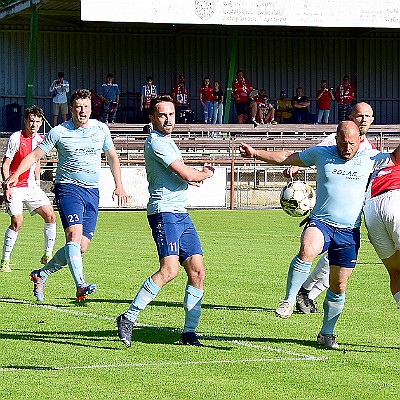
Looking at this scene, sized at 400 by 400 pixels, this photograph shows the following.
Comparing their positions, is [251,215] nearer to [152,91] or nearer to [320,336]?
[152,91]

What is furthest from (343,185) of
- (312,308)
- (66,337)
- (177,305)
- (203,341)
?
(177,305)

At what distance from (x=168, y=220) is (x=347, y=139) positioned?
5.16 ft

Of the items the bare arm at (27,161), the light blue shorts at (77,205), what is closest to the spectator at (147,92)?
the light blue shorts at (77,205)

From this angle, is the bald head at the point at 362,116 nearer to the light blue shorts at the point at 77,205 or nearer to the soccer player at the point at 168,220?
the soccer player at the point at 168,220

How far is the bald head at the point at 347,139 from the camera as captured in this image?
27.1 ft

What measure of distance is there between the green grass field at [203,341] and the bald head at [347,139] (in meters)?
1.60

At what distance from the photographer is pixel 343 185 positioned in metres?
8.44

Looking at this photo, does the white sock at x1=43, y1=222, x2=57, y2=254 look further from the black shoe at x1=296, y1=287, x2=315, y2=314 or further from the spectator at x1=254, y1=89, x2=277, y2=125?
the spectator at x1=254, y1=89, x2=277, y2=125

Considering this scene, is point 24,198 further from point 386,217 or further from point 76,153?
point 386,217

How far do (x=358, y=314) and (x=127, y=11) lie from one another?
80.6ft

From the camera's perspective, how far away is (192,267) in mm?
8508


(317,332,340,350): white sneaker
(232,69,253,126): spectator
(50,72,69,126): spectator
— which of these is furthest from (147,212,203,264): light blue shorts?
(232,69,253,126): spectator

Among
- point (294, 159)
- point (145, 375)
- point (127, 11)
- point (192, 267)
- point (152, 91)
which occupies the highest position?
point (127, 11)

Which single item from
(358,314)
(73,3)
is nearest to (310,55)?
(73,3)
